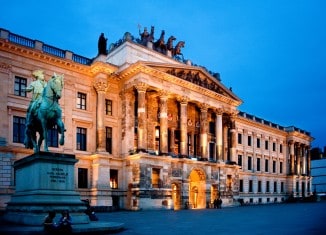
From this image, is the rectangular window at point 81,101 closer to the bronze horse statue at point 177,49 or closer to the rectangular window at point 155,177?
the rectangular window at point 155,177

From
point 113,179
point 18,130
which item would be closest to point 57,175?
point 18,130

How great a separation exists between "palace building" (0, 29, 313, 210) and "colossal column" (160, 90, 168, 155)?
12 centimetres

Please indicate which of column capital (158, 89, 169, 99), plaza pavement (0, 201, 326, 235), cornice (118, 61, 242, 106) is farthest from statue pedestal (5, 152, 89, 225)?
Answer: column capital (158, 89, 169, 99)

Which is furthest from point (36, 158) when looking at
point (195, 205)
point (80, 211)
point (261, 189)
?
point (261, 189)

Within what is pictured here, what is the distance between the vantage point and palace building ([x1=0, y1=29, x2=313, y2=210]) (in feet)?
121

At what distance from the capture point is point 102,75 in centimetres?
4200

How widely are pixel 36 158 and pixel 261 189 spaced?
6227 centimetres

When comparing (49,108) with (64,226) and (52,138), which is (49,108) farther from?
(52,138)

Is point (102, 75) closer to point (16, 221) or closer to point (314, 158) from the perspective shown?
point (16, 221)

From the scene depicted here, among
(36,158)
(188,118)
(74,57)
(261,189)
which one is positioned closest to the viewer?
(36,158)

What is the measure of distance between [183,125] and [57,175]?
29.8 meters

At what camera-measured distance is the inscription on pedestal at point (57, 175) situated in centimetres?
1795

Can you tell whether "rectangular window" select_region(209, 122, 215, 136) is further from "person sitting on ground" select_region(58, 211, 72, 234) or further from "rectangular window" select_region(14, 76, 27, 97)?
"person sitting on ground" select_region(58, 211, 72, 234)

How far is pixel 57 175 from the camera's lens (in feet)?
59.7
